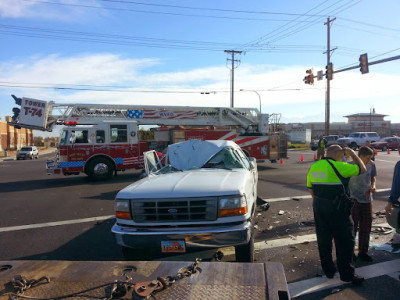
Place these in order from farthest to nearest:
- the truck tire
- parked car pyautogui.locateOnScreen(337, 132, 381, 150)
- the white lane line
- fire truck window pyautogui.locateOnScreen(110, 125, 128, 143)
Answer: parked car pyautogui.locateOnScreen(337, 132, 381, 150)
fire truck window pyautogui.locateOnScreen(110, 125, 128, 143)
the white lane line
the truck tire

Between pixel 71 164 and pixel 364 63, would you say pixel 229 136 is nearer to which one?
pixel 71 164

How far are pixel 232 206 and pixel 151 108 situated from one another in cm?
1232

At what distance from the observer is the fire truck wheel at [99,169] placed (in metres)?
13.2

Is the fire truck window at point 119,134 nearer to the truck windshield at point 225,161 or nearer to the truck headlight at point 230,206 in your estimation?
the truck windshield at point 225,161

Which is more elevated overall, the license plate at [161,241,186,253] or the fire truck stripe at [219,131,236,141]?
the fire truck stripe at [219,131,236,141]

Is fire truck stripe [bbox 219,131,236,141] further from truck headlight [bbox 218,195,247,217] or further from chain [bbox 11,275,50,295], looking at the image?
chain [bbox 11,275,50,295]

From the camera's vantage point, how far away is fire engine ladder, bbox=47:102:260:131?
1454 cm

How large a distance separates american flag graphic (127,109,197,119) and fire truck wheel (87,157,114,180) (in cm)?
286

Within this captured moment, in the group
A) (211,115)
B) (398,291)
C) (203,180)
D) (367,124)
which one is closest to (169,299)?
(203,180)

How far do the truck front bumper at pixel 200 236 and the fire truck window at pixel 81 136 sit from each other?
10.1 meters

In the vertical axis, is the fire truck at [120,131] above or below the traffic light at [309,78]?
below

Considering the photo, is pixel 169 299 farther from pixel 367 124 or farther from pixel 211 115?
pixel 367 124

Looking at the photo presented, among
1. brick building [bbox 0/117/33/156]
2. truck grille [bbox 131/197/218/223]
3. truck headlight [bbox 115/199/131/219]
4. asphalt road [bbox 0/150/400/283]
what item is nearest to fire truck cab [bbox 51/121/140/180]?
asphalt road [bbox 0/150/400/283]

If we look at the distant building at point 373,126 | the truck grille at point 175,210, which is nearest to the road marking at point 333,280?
the truck grille at point 175,210
